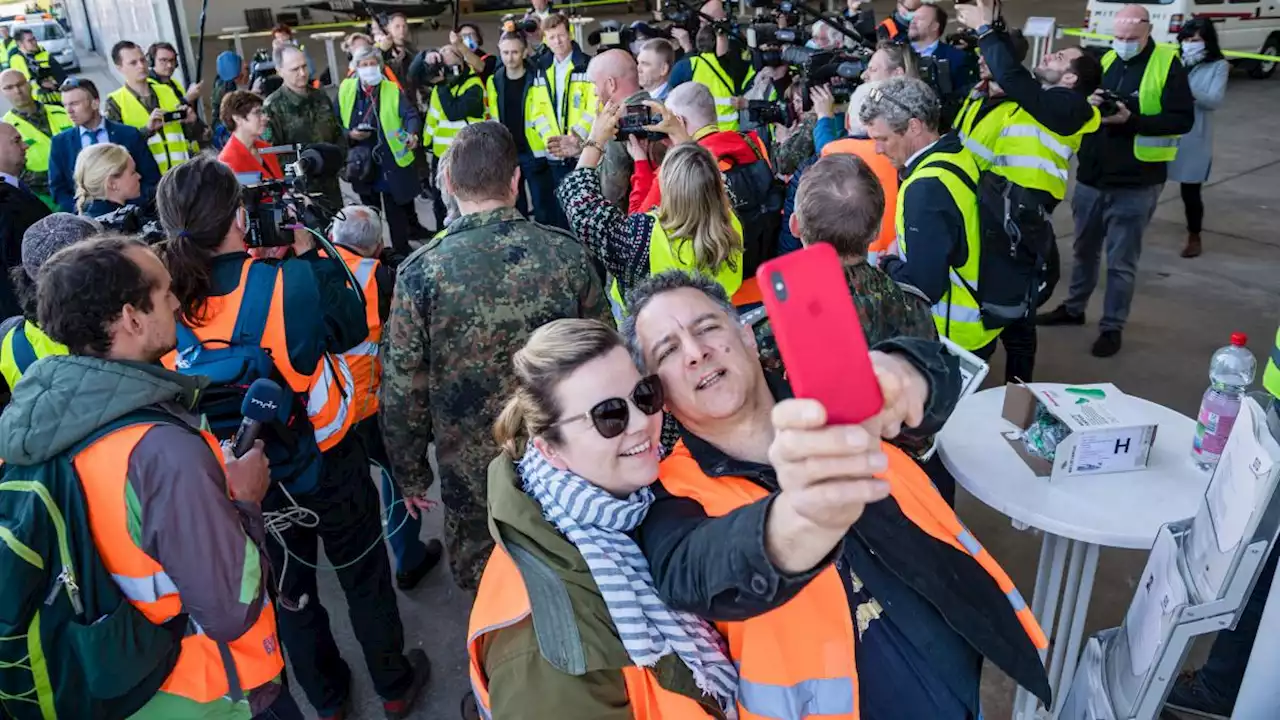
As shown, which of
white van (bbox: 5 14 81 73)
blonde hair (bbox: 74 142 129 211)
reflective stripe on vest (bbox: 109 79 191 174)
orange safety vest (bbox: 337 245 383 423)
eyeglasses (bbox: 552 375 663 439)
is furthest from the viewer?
white van (bbox: 5 14 81 73)

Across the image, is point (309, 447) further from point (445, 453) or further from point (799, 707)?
point (799, 707)

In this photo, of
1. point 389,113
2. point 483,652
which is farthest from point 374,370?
point 389,113

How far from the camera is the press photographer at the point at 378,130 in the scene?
20.9ft

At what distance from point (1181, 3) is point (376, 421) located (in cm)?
1087

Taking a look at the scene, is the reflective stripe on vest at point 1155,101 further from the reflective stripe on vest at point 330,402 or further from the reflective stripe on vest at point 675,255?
the reflective stripe on vest at point 330,402

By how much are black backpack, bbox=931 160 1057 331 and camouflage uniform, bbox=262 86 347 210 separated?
4227mm

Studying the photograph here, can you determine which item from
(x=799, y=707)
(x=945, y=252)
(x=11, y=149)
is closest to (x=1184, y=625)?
(x=799, y=707)

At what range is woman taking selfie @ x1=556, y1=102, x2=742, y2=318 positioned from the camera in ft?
9.65

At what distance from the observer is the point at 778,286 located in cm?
85

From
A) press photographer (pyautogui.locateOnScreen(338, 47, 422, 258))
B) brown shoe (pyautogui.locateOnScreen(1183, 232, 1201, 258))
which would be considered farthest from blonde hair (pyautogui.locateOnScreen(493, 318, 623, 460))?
brown shoe (pyautogui.locateOnScreen(1183, 232, 1201, 258))

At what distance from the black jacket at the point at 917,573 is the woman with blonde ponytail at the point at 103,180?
3227 mm

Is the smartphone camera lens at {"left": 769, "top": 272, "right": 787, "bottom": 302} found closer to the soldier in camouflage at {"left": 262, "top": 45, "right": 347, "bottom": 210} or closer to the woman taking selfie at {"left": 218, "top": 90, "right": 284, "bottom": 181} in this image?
the woman taking selfie at {"left": 218, "top": 90, "right": 284, "bottom": 181}

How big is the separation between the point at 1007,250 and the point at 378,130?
4692 millimetres

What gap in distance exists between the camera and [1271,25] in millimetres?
11609
